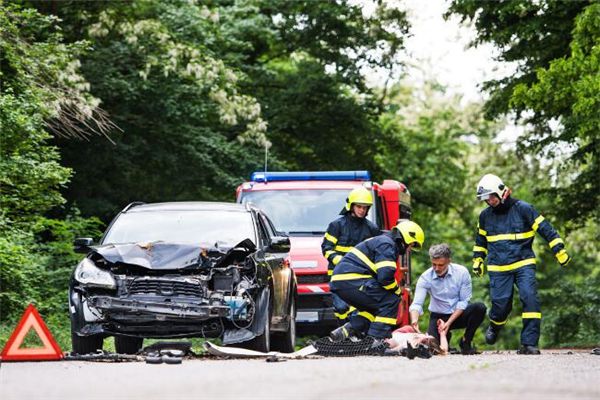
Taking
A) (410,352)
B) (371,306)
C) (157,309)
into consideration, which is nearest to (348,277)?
(371,306)

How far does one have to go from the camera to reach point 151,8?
92.5ft

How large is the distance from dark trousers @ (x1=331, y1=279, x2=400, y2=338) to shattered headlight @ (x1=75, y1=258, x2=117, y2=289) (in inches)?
102

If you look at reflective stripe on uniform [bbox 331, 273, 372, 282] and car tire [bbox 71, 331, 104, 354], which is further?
reflective stripe on uniform [bbox 331, 273, 372, 282]

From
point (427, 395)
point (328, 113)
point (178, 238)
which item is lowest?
point (427, 395)

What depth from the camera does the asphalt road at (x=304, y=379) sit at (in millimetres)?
8148

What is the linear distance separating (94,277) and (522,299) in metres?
4.95

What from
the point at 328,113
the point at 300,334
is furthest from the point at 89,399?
the point at 328,113

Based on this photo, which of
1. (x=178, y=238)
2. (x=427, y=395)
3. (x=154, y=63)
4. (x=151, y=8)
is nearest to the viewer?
(x=427, y=395)

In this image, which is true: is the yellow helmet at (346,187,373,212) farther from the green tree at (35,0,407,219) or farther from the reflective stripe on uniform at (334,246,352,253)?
the green tree at (35,0,407,219)

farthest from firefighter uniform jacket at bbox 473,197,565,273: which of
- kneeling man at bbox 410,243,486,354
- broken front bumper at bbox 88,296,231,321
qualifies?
broken front bumper at bbox 88,296,231,321

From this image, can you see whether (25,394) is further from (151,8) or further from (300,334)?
(151,8)

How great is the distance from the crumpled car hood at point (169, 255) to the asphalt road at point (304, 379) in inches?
41.3

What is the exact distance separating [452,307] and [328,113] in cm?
1996

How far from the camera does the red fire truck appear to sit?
17.0m
